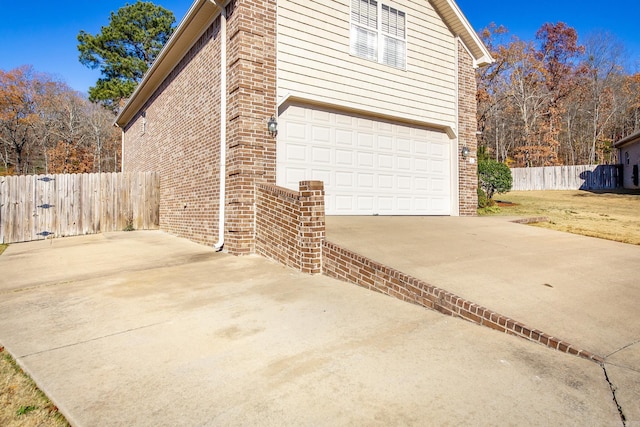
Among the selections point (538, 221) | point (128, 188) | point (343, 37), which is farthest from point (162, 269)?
point (538, 221)

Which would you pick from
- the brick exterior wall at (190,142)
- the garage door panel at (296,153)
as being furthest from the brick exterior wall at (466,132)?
the brick exterior wall at (190,142)

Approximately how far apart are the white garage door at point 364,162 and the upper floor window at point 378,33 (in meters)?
1.49

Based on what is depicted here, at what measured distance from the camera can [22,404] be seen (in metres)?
2.23

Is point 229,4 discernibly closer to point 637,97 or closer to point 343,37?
point 343,37

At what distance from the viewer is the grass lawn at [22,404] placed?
2066 millimetres

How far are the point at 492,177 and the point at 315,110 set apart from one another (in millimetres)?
7725

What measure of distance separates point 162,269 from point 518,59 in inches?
1232

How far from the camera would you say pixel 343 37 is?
7961 mm

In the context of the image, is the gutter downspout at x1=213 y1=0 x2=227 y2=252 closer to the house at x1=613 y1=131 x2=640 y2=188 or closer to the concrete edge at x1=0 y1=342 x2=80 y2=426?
the concrete edge at x1=0 y1=342 x2=80 y2=426

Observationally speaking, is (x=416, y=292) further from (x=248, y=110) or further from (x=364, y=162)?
(x=364, y=162)

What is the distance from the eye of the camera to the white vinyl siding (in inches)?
285

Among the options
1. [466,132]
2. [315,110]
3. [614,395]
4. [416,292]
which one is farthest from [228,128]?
[466,132]

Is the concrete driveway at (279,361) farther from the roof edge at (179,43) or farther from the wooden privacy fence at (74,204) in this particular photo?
the wooden privacy fence at (74,204)

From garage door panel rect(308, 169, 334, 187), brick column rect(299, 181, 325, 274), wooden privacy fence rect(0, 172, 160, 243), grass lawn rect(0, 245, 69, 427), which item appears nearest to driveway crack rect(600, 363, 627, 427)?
grass lawn rect(0, 245, 69, 427)
